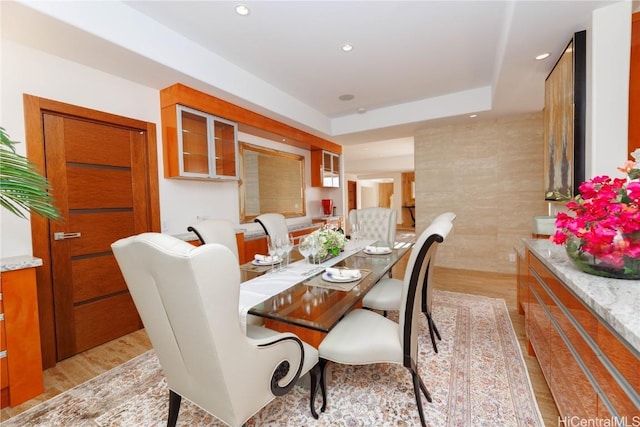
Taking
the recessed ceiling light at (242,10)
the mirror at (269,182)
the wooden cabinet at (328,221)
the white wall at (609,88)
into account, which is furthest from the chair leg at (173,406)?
the wooden cabinet at (328,221)

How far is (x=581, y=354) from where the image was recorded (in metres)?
1.06

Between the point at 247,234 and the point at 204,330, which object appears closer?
the point at 204,330

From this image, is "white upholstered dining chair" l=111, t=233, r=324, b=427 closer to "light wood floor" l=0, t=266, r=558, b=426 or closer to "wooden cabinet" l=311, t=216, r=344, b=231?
"light wood floor" l=0, t=266, r=558, b=426

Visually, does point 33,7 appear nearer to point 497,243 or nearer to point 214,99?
point 214,99

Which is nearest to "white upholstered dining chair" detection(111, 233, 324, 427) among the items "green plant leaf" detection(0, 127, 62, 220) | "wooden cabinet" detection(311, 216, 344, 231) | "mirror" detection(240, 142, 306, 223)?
"green plant leaf" detection(0, 127, 62, 220)

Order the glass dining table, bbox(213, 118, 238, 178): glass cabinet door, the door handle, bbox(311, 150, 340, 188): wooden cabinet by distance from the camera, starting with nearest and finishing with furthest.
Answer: the glass dining table → the door handle → bbox(213, 118, 238, 178): glass cabinet door → bbox(311, 150, 340, 188): wooden cabinet

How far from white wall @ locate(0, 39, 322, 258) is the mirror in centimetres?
51

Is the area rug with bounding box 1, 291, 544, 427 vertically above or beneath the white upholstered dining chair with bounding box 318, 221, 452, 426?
beneath

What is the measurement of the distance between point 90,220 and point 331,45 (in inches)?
106

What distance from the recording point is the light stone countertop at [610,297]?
0.77 meters

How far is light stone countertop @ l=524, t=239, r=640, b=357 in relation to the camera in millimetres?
769

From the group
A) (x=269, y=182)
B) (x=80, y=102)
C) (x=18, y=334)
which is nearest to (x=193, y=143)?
(x=80, y=102)

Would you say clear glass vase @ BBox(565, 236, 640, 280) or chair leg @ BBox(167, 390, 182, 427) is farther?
chair leg @ BBox(167, 390, 182, 427)

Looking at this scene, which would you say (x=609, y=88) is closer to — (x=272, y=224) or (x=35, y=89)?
(x=272, y=224)
